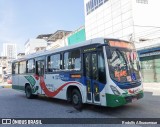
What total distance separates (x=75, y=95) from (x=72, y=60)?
1.59 m

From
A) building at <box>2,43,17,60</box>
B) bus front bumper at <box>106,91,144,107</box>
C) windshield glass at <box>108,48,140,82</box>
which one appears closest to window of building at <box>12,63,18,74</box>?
windshield glass at <box>108,48,140,82</box>

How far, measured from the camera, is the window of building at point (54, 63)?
11.0 meters

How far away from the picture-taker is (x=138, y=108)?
30.3 feet

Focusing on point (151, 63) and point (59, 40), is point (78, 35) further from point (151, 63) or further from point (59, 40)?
point (151, 63)

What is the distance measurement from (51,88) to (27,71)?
3.46 m

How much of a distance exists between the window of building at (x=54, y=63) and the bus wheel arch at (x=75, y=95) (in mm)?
1329

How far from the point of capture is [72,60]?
9953 millimetres

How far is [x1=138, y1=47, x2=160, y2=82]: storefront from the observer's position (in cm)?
2126

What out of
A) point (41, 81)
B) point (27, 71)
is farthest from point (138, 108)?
point (27, 71)

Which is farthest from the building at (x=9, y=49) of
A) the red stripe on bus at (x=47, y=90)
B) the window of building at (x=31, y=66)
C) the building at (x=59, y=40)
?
the red stripe on bus at (x=47, y=90)

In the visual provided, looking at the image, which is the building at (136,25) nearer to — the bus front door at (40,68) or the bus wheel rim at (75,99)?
the bus front door at (40,68)

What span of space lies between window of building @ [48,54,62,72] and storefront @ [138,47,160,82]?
12.5 meters

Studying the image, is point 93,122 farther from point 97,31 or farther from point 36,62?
point 97,31

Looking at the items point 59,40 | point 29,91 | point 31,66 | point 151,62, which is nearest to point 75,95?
point 31,66
